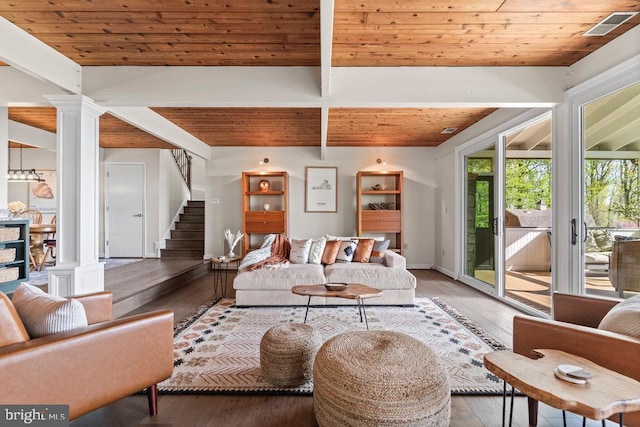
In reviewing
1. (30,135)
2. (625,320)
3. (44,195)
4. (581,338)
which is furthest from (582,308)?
(44,195)

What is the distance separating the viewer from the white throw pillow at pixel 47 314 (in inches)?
57.8

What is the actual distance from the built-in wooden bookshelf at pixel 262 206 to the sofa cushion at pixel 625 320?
197 inches

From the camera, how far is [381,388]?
54.5 inches

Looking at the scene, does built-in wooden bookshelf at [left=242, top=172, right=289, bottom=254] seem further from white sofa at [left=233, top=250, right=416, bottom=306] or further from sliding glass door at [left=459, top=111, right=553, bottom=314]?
sliding glass door at [left=459, top=111, right=553, bottom=314]

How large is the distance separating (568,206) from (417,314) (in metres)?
1.89

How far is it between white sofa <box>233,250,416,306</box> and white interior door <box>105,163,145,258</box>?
4455 millimetres

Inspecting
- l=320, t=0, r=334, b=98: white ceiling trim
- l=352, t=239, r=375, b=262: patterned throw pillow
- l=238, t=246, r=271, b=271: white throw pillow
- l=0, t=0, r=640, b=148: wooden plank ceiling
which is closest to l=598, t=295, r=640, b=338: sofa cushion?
l=0, t=0, r=640, b=148: wooden plank ceiling

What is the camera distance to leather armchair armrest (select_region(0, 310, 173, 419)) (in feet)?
4.09

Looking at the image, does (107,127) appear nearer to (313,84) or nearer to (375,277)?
(313,84)

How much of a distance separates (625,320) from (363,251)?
10.2 feet

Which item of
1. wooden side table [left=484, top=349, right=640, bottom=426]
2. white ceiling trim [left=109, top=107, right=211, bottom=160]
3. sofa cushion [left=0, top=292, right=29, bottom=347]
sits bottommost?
wooden side table [left=484, top=349, right=640, bottom=426]

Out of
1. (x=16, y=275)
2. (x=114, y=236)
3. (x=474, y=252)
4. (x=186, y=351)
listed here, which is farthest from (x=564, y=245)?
(x=114, y=236)

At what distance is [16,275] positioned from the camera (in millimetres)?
4246

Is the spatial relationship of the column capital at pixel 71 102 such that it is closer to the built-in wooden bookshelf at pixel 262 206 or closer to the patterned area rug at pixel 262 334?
the patterned area rug at pixel 262 334
